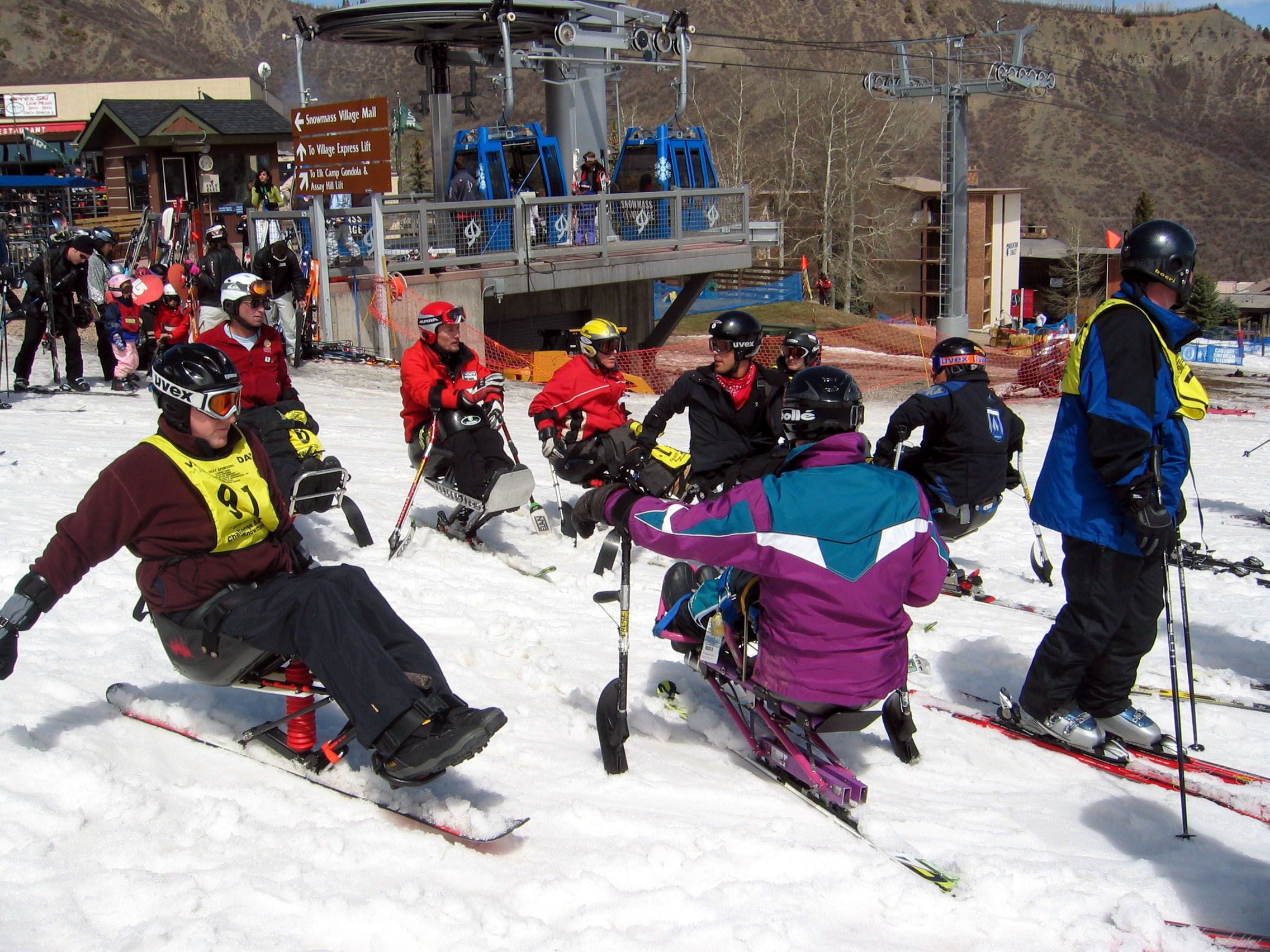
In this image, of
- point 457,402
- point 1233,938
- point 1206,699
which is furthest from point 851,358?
point 1233,938

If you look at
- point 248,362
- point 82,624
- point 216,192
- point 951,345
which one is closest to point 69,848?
point 82,624

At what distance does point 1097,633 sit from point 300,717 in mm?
3164

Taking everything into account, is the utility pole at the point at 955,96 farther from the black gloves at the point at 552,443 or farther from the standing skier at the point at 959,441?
the black gloves at the point at 552,443

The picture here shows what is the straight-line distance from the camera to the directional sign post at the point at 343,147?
15234 millimetres

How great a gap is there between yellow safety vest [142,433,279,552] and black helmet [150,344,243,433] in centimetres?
12

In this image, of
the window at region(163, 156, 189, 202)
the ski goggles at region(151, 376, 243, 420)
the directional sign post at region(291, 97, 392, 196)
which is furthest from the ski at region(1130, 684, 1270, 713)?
the window at region(163, 156, 189, 202)

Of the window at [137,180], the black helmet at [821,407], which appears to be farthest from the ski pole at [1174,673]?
the window at [137,180]

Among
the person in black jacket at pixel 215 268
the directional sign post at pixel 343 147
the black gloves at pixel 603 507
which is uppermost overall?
the directional sign post at pixel 343 147

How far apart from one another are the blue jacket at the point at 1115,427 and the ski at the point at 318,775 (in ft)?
8.31

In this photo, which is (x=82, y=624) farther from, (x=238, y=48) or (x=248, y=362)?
(x=238, y=48)

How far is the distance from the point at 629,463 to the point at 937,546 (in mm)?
3584

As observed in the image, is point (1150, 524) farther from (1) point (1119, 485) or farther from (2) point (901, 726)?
(2) point (901, 726)

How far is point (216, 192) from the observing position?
27.4m

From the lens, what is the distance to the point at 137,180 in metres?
28.8
